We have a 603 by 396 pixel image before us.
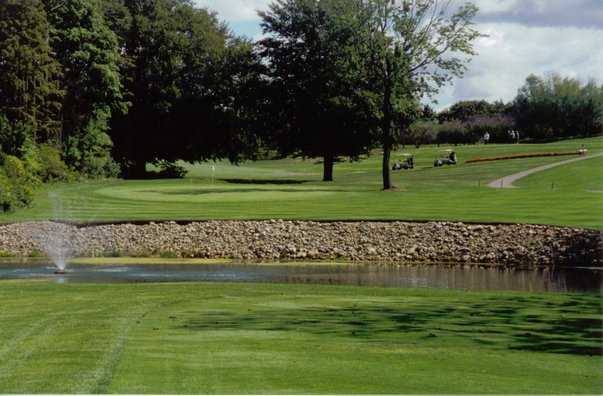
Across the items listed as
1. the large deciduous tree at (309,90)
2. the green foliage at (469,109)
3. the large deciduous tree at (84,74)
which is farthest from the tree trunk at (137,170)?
the green foliage at (469,109)

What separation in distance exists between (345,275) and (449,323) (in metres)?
13.3

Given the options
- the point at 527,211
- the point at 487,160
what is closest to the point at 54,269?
the point at 527,211

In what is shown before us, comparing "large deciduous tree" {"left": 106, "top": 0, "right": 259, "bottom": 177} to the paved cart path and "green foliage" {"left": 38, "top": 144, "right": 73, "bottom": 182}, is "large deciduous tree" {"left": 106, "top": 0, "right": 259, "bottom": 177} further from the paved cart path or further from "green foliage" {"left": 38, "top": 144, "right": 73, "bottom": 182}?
the paved cart path

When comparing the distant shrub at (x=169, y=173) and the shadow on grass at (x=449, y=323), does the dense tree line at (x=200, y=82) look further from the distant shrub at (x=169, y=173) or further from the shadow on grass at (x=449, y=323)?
the shadow on grass at (x=449, y=323)

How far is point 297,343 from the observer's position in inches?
521

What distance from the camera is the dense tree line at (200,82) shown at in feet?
191

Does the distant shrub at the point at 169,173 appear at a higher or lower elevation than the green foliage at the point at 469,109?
A: lower

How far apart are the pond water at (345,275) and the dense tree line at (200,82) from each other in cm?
2729

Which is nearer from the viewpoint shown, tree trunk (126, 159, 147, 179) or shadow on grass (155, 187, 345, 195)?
shadow on grass (155, 187, 345, 195)

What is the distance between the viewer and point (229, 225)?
37750 millimetres

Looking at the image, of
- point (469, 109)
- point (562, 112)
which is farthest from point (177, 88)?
point (469, 109)

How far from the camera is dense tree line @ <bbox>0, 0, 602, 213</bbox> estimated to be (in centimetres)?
5819

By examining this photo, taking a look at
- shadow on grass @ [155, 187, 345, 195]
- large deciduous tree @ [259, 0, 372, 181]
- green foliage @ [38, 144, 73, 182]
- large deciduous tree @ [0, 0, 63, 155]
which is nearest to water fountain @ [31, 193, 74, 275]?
shadow on grass @ [155, 187, 345, 195]

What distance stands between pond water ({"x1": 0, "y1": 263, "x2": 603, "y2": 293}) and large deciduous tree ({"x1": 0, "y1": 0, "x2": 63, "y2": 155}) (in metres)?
31.9
